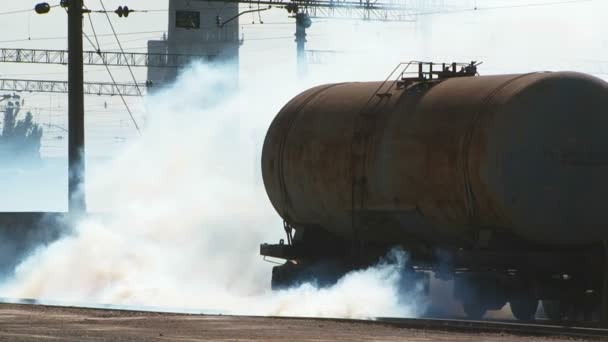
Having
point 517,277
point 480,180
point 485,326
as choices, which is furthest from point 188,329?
point 517,277

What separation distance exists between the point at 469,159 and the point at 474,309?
8.09ft

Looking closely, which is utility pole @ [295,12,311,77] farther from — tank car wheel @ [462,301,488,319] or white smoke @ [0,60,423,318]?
tank car wheel @ [462,301,488,319]

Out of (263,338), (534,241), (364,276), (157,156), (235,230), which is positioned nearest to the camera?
Result: (263,338)

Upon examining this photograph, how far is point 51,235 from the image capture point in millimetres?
35219

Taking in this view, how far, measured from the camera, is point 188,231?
31.9m

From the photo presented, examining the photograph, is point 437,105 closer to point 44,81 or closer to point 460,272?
point 460,272

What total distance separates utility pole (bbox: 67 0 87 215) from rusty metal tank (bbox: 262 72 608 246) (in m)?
13.0

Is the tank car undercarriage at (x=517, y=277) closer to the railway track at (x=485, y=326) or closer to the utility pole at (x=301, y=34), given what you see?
the railway track at (x=485, y=326)

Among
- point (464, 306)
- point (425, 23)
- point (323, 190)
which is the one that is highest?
point (425, 23)

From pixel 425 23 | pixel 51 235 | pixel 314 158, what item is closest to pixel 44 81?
pixel 425 23

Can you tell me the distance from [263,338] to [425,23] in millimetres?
40790

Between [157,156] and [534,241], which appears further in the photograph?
[157,156]

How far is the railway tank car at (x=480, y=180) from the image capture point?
867 inches

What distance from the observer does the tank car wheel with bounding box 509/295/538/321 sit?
22859 millimetres
